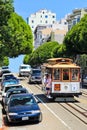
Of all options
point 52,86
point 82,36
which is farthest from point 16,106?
point 82,36

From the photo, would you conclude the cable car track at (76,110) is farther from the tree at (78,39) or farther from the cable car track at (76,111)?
the tree at (78,39)

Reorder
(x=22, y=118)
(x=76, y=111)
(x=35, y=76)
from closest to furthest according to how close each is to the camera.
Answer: (x=22, y=118) < (x=76, y=111) < (x=35, y=76)

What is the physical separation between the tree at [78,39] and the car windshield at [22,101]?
37641mm

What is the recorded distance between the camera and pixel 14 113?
73.7 feet

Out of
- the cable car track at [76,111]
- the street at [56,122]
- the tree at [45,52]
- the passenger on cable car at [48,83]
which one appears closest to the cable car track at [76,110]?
the cable car track at [76,111]

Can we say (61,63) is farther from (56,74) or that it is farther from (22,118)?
(22,118)

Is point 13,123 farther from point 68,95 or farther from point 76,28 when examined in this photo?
point 76,28

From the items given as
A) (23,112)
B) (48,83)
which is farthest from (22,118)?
(48,83)

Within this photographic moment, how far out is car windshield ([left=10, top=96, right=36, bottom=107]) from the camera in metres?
23.6

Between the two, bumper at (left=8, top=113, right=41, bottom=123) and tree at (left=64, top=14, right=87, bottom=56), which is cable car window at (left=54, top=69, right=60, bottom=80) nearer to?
bumper at (left=8, top=113, right=41, bottom=123)

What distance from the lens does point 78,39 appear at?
219 feet

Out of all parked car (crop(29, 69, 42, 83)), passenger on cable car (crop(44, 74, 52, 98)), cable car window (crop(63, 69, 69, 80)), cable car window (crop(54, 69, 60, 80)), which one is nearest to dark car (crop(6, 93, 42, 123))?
cable car window (crop(54, 69, 60, 80))

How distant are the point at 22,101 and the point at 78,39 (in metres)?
43.7

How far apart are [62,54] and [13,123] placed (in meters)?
59.5
